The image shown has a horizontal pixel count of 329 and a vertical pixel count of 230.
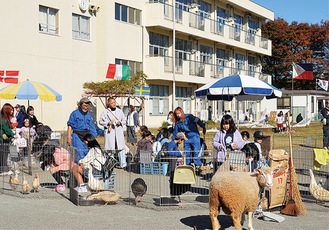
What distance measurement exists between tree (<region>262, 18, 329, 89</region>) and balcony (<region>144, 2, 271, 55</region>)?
Result: 12.9m

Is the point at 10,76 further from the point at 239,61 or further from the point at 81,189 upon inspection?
the point at 239,61

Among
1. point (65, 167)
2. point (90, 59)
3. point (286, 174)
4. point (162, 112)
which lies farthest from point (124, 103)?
point (286, 174)

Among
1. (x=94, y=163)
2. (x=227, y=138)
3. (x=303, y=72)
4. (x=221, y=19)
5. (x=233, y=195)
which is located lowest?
(x=233, y=195)

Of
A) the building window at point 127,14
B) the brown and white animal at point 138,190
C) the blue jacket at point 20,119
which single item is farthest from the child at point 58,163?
the building window at point 127,14

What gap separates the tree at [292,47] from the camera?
6776cm

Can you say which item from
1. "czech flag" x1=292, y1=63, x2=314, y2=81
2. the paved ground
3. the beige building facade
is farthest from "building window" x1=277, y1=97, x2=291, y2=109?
the paved ground

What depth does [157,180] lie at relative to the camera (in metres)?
11.6

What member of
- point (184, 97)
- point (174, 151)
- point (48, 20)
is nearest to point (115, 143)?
point (174, 151)

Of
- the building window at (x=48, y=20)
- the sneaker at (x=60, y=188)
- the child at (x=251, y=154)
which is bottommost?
the sneaker at (x=60, y=188)

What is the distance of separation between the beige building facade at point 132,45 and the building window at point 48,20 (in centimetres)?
5

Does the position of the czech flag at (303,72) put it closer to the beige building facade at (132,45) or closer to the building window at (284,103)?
the beige building facade at (132,45)

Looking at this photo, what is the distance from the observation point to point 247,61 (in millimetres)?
53062

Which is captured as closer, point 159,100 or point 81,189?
point 81,189

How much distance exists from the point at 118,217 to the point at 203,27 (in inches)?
1376
